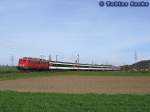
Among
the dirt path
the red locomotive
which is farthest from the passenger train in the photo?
the dirt path

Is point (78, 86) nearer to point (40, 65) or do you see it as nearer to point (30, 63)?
point (30, 63)

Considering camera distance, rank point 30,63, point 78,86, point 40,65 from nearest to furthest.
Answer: point 78,86 < point 30,63 < point 40,65

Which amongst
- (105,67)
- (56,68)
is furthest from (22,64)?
(105,67)

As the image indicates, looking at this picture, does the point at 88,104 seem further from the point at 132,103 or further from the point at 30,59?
the point at 30,59

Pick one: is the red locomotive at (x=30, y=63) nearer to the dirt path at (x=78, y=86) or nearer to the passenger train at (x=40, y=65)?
the passenger train at (x=40, y=65)

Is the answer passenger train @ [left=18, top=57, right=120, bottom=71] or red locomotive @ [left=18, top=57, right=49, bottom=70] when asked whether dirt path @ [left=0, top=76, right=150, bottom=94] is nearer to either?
red locomotive @ [left=18, top=57, right=49, bottom=70]

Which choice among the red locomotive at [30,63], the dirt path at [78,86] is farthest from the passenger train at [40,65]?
the dirt path at [78,86]

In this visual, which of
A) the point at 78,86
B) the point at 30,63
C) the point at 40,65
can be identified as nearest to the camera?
the point at 78,86

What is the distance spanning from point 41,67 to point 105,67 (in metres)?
44.3

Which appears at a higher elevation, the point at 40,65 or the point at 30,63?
the point at 30,63

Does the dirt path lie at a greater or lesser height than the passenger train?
lesser

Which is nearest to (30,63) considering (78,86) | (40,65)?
(40,65)

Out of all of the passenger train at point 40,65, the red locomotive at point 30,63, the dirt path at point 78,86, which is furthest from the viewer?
the passenger train at point 40,65

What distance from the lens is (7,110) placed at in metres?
13.9
